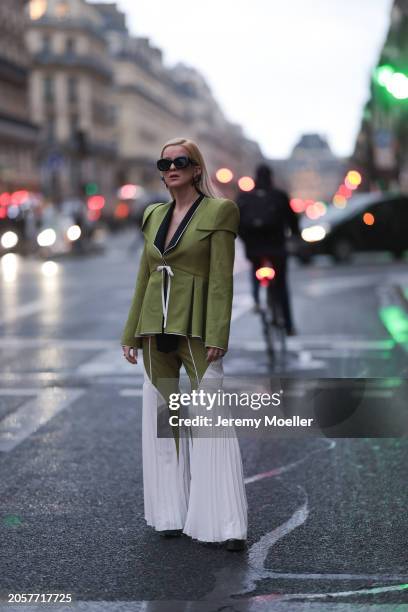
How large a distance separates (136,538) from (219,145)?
19359cm

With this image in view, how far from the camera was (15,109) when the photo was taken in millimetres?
82688

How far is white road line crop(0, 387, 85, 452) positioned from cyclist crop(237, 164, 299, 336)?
2592 mm

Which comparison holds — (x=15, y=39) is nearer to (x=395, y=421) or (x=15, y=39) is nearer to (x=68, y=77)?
(x=68, y=77)

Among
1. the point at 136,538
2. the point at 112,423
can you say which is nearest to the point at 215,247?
the point at 136,538

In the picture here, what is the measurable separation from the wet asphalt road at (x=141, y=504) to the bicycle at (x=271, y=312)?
295 millimetres

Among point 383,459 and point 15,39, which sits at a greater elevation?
point 15,39

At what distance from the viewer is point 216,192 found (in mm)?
5039

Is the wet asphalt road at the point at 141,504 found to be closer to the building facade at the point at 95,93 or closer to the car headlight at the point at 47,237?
the car headlight at the point at 47,237

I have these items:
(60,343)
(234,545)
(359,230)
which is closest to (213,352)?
(234,545)

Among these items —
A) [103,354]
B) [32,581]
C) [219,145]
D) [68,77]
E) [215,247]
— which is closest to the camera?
[32,581]

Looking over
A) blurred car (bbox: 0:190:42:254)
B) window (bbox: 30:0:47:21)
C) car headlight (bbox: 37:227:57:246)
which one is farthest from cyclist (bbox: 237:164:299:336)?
window (bbox: 30:0:47:21)

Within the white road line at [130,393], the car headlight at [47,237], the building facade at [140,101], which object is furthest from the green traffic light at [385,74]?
the building facade at [140,101]

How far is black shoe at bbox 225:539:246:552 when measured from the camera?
4746mm

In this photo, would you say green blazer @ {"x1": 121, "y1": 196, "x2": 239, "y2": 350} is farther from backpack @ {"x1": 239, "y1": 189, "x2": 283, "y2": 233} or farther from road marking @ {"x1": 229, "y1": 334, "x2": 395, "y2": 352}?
road marking @ {"x1": 229, "y1": 334, "x2": 395, "y2": 352}
